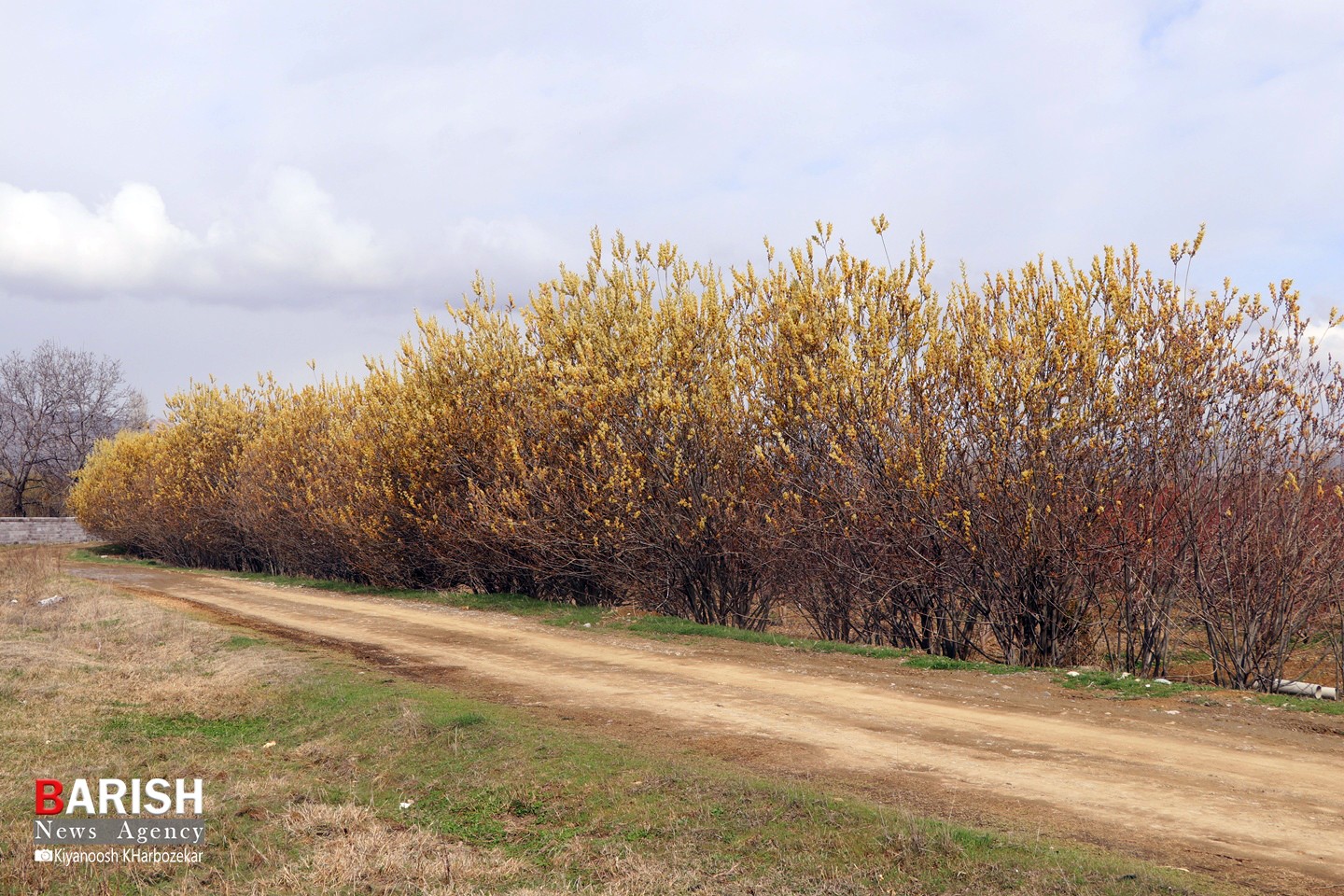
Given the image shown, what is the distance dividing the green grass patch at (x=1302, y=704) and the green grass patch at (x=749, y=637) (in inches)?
176

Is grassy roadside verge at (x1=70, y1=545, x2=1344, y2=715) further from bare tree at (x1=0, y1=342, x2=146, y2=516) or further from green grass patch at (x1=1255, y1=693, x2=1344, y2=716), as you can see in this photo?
bare tree at (x1=0, y1=342, x2=146, y2=516)

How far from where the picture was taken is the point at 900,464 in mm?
14266

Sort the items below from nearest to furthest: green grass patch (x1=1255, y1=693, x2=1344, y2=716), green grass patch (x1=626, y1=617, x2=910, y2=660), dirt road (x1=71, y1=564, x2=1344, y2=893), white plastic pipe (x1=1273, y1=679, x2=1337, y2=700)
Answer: dirt road (x1=71, y1=564, x2=1344, y2=893)
green grass patch (x1=1255, y1=693, x2=1344, y2=716)
white plastic pipe (x1=1273, y1=679, x2=1337, y2=700)
green grass patch (x1=626, y1=617, x2=910, y2=660)

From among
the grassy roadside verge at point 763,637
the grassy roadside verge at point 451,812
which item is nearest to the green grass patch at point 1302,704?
the grassy roadside verge at point 763,637

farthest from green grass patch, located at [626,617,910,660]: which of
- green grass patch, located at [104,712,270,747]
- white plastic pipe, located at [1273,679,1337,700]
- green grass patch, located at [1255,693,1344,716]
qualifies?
green grass patch, located at [104,712,270,747]

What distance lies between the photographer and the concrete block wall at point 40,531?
58688mm

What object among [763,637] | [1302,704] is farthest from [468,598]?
[1302,704]

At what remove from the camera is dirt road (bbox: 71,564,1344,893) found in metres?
6.59

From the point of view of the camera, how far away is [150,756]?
939cm

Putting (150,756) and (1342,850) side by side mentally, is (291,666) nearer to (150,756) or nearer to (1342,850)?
(150,756)

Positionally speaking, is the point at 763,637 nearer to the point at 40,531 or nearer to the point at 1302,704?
the point at 1302,704

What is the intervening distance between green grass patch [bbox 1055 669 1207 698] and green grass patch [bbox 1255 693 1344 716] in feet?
2.45

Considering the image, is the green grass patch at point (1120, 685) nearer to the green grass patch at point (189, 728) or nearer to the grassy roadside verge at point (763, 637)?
the grassy roadside verge at point (763, 637)

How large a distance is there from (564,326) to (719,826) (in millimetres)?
14557
